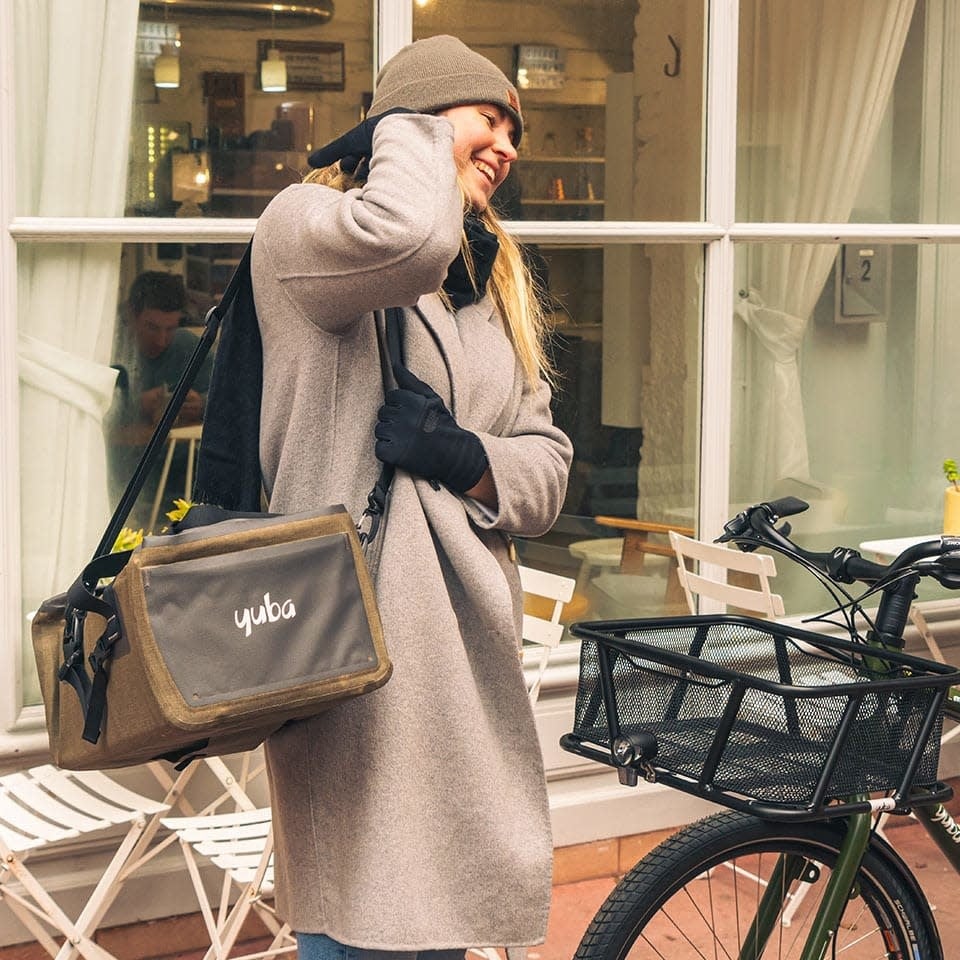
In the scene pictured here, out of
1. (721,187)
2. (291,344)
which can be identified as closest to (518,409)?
(291,344)

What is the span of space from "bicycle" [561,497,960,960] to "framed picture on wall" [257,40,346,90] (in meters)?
1.79

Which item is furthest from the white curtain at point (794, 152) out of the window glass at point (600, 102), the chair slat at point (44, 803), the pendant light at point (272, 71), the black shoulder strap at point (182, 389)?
the black shoulder strap at point (182, 389)

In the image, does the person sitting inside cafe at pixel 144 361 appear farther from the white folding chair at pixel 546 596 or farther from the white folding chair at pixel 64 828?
the white folding chair at pixel 546 596

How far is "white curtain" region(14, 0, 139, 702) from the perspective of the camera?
336cm

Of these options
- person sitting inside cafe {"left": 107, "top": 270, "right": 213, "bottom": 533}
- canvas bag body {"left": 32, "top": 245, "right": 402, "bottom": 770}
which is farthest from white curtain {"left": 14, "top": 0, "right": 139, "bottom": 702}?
canvas bag body {"left": 32, "top": 245, "right": 402, "bottom": 770}

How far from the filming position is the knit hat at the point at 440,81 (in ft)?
7.37

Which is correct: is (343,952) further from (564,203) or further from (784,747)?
(564,203)

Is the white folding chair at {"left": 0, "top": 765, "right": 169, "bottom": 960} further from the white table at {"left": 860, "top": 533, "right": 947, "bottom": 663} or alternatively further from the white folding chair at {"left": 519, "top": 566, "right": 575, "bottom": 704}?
the white table at {"left": 860, "top": 533, "right": 947, "bottom": 663}

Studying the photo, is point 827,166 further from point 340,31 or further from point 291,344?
point 291,344

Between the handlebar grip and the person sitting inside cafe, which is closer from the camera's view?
the handlebar grip

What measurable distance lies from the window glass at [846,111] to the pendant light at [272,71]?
58.1 inches

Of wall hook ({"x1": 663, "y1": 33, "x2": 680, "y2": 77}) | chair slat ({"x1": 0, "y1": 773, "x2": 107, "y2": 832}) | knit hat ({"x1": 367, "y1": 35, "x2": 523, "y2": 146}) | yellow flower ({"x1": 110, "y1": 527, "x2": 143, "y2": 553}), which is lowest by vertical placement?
chair slat ({"x1": 0, "y1": 773, "x2": 107, "y2": 832})

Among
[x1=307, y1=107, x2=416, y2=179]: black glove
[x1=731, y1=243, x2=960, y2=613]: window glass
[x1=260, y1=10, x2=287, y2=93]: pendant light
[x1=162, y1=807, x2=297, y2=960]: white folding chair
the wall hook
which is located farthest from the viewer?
[x1=731, y1=243, x2=960, y2=613]: window glass

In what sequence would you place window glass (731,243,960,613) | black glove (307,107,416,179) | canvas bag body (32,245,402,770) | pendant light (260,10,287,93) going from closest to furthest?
canvas bag body (32,245,402,770), black glove (307,107,416,179), pendant light (260,10,287,93), window glass (731,243,960,613)
